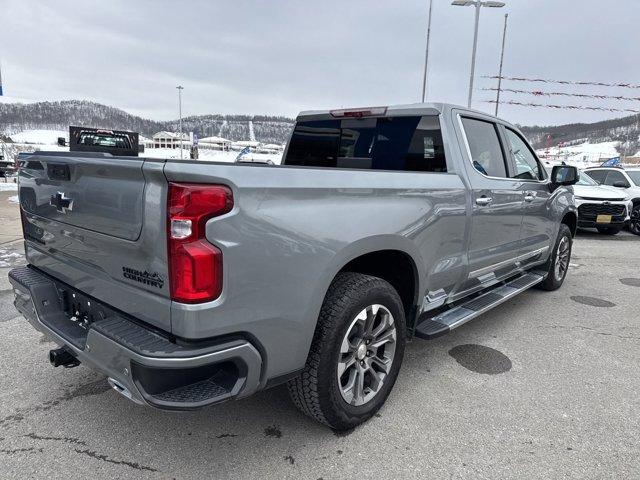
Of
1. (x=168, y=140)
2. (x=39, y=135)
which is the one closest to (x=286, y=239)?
(x=168, y=140)

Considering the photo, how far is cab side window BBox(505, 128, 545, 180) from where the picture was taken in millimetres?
4109

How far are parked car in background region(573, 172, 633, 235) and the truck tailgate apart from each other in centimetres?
1041

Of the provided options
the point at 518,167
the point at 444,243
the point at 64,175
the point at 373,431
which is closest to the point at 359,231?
the point at 444,243

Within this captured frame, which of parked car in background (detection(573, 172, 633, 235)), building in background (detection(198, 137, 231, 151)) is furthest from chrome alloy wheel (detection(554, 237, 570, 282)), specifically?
building in background (detection(198, 137, 231, 151))

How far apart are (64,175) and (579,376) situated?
3608 millimetres

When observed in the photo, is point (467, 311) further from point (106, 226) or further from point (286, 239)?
Result: point (106, 226)

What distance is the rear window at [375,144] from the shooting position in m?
3.32

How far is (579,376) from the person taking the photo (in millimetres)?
3279

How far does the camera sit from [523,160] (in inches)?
169

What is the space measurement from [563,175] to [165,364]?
14.3ft

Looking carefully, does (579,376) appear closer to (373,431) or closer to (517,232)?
(517,232)

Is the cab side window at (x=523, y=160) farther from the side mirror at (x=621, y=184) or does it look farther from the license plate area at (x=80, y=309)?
the side mirror at (x=621, y=184)

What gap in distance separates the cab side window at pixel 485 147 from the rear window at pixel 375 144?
12.4 inches

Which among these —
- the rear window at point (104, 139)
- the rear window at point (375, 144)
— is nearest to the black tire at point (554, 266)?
the rear window at point (375, 144)
